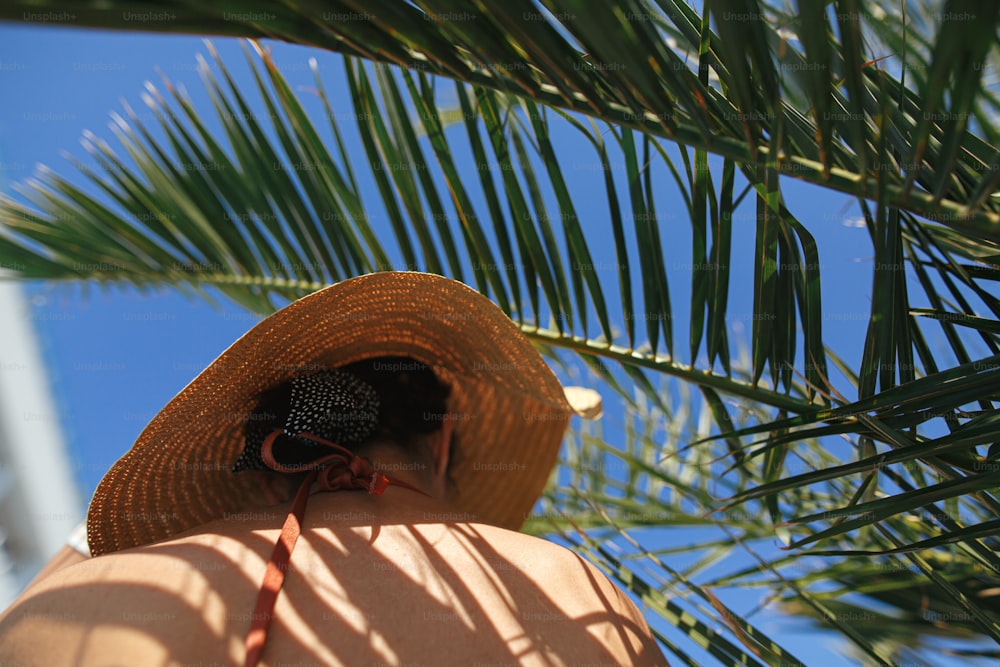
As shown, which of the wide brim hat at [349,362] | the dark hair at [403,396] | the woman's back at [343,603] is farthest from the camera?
the dark hair at [403,396]

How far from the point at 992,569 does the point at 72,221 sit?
6.38 ft

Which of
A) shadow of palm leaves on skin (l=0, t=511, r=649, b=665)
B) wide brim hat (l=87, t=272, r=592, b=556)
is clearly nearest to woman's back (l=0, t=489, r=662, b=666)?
shadow of palm leaves on skin (l=0, t=511, r=649, b=665)

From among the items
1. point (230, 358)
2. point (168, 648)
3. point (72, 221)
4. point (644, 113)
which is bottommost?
point (168, 648)

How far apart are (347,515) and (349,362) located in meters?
0.43

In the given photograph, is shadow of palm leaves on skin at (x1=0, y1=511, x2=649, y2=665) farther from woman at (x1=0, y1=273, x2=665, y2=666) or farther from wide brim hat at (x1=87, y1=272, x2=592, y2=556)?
wide brim hat at (x1=87, y1=272, x2=592, y2=556)

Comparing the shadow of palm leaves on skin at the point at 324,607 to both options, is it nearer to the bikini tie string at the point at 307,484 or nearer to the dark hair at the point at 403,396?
the bikini tie string at the point at 307,484

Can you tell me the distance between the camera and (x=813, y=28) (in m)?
0.59

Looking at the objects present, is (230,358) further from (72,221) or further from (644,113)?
(72,221)

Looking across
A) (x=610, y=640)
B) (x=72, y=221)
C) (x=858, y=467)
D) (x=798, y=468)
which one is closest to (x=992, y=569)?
(x=858, y=467)

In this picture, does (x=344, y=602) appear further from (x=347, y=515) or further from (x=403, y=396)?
(x=403, y=396)

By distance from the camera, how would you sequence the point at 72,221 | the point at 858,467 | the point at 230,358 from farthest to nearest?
1. the point at 72,221
2. the point at 230,358
3. the point at 858,467

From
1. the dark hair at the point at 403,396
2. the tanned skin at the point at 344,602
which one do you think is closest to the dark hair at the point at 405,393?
the dark hair at the point at 403,396

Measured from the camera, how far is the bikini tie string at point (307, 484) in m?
0.72

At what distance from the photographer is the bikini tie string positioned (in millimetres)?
720
